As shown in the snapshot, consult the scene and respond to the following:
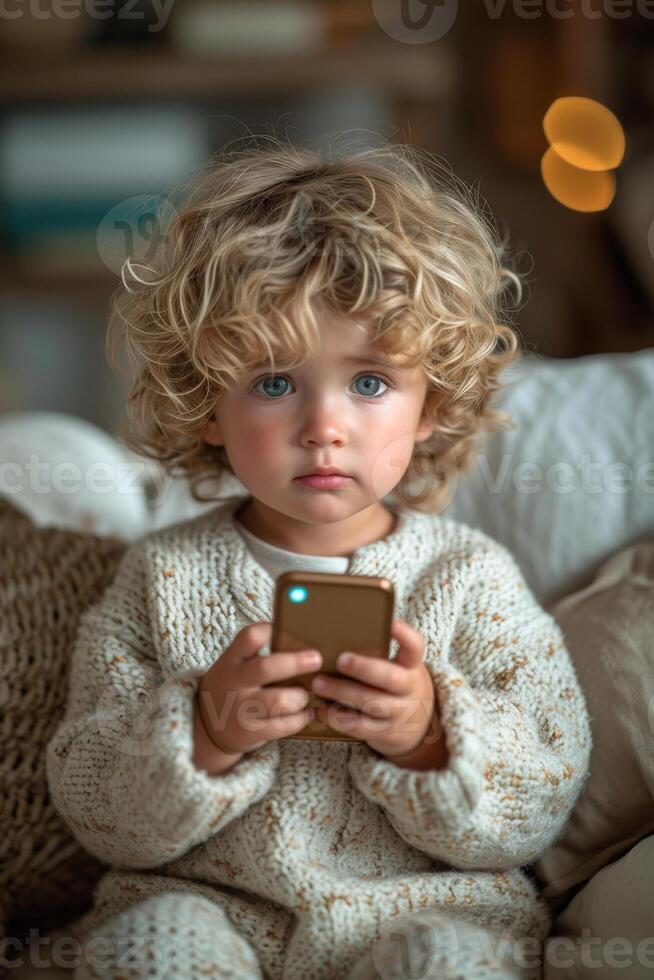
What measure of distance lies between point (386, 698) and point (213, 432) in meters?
0.28

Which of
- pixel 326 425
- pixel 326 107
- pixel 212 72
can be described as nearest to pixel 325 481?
pixel 326 425

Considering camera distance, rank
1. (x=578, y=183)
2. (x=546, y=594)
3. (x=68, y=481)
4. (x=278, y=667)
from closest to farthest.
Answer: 1. (x=278, y=667)
2. (x=546, y=594)
3. (x=68, y=481)
4. (x=578, y=183)

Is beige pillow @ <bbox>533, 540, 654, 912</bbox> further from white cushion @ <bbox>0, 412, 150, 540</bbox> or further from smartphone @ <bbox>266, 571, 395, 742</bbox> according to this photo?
white cushion @ <bbox>0, 412, 150, 540</bbox>

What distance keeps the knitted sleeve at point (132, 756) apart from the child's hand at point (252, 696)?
0.02m

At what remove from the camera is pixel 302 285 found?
0.67 m

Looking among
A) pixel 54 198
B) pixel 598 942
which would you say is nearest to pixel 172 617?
pixel 598 942

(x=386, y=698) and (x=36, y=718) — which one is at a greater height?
(x=386, y=698)

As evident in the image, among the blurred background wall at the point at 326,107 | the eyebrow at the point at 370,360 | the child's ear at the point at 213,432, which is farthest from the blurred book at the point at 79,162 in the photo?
the eyebrow at the point at 370,360

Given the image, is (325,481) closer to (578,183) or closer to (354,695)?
(354,695)

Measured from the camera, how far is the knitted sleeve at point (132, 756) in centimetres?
64

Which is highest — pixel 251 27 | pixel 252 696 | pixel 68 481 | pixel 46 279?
pixel 251 27

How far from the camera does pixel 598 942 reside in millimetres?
676

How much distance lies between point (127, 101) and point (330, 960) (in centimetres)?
176

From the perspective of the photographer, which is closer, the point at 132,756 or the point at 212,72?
the point at 132,756
